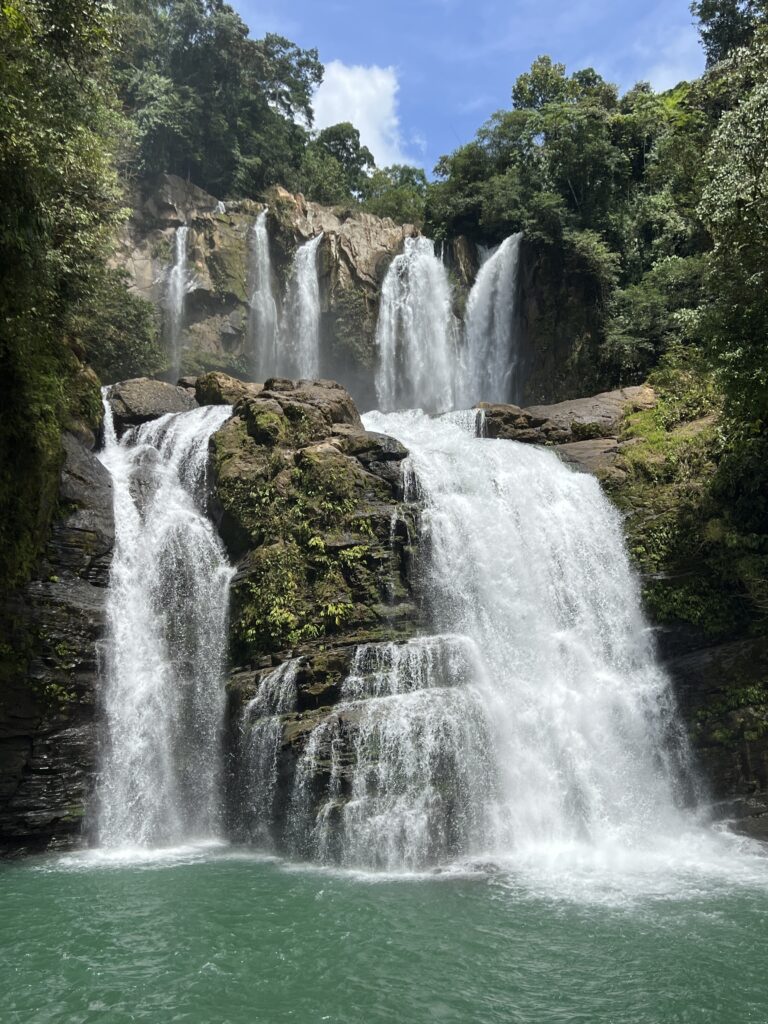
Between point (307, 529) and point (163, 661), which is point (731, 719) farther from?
point (163, 661)

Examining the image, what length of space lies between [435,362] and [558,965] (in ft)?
87.4

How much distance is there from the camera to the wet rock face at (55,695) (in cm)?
1266

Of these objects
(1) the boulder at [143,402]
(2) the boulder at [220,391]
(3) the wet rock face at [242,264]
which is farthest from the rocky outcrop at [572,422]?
(3) the wet rock face at [242,264]

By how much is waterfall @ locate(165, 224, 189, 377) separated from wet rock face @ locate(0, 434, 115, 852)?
21207mm

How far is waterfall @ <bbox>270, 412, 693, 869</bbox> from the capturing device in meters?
11.9

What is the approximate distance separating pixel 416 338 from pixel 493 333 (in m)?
3.60

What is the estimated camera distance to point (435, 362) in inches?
1253

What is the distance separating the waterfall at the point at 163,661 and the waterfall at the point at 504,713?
279 centimetres

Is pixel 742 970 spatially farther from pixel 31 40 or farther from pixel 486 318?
pixel 486 318

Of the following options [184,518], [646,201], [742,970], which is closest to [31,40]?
[184,518]

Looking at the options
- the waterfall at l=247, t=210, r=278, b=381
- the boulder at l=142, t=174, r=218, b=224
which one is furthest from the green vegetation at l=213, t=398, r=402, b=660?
the boulder at l=142, t=174, r=218, b=224

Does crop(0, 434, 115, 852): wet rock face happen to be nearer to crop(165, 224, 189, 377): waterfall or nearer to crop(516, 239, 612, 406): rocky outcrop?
crop(516, 239, 612, 406): rocky outcrop

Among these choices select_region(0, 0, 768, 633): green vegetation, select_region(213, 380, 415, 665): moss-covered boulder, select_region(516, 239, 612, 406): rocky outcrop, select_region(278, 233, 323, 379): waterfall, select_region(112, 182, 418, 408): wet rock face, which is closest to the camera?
select_region(0, 0, 768, 633): green vegetation

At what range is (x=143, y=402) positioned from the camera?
2111 centimetres
